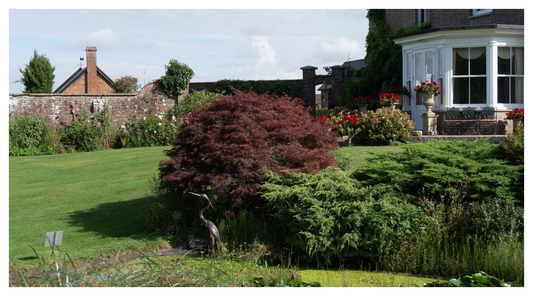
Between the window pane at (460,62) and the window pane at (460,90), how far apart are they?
10.9 inches

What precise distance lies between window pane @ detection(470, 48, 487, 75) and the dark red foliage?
951cm

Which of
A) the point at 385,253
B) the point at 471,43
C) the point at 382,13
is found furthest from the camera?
the point at 382,13

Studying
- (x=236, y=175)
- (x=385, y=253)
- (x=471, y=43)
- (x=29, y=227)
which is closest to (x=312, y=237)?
(x=385, y=253)

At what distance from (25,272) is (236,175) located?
116 inches

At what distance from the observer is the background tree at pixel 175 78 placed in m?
19.2

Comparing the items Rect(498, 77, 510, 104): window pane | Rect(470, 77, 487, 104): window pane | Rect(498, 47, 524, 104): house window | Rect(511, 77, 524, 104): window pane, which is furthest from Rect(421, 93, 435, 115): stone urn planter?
Rect(511, 77, 524, 104): window pane

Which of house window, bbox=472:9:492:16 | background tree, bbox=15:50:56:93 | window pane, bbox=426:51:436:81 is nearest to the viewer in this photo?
window pane, bbox=426:51:436:81

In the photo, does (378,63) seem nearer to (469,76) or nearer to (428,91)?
(469,76)

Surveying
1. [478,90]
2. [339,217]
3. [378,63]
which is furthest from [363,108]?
[339,217]

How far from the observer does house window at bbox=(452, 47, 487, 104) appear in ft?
45.4

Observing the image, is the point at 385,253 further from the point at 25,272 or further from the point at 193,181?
the point at 25,272

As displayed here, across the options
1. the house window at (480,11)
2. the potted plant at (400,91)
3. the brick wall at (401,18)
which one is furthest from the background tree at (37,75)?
the house window at (480,11)

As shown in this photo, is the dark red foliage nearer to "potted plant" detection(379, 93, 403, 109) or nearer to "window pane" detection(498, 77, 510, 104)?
"potted plant" detection(379, 93, 403, 109)

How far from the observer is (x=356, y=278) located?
512cm
